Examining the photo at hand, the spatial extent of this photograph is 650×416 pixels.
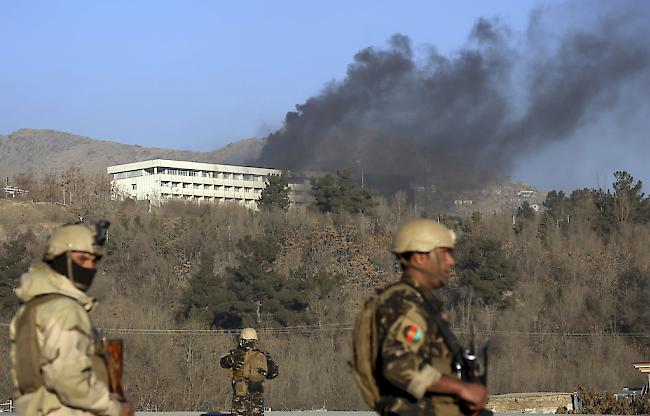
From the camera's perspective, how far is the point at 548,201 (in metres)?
106

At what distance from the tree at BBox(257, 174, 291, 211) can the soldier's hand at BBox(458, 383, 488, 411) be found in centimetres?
9023

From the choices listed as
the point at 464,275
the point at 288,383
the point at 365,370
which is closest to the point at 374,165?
the point at 464,275

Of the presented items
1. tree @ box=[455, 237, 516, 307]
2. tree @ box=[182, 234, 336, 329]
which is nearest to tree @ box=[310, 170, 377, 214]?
tree @ box=[455, 237, 516, 307]

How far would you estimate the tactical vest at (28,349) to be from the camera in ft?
20.6

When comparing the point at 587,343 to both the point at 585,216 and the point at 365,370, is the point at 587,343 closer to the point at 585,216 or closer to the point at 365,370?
the point at 585,216

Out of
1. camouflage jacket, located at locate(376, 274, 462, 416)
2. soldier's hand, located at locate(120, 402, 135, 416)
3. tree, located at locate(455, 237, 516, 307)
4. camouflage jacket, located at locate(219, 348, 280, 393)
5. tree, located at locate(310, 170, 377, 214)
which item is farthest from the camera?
tree, located at locate(310, 170, 377, 214)

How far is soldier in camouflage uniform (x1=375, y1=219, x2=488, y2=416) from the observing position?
6062 mm

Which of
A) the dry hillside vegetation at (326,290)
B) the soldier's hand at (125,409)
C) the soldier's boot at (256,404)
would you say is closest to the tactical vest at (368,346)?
the soldier's hand at (125,409)

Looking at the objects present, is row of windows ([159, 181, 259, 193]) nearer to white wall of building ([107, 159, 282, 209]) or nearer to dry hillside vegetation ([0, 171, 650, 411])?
white wall of building ([107, 159, 282, 209])

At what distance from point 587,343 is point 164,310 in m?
24.8

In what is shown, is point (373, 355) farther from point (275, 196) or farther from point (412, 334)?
point (275, 196)

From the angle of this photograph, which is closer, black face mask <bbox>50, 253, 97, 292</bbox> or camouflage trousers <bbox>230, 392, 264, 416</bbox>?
black face mask <bbox>50, 253, 97, 292</bbox>

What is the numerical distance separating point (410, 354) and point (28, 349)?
1.92 metres

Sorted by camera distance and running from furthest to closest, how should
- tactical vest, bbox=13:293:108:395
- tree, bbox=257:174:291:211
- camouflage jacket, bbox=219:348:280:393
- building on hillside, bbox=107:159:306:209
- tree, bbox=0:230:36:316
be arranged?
1. building on hillside, bbox=107:159:306:209
2. tree, bbox=257:174:291:211
3. tree, bbox=0:230:36:316
4. camouflage jacket, bbox=219:348:280:393
5. tactical vest, bbox=13:293:108:395
